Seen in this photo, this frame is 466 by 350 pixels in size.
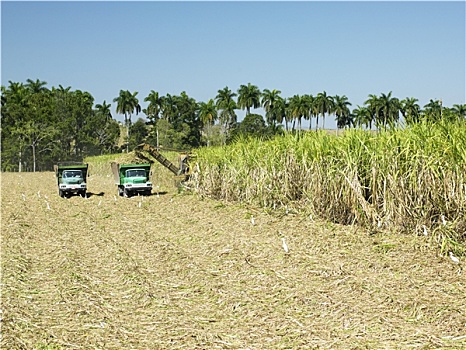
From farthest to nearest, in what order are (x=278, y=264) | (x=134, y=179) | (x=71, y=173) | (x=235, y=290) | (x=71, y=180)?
(x=71, y=173), (x=71, y=180), (x=134, y=179), (x=278, y=264), (x=235, y=290)

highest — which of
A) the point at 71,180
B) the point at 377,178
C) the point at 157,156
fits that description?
the point at 157,156

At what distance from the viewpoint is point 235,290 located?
27.5 ft

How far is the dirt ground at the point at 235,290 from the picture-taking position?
6.38 metres

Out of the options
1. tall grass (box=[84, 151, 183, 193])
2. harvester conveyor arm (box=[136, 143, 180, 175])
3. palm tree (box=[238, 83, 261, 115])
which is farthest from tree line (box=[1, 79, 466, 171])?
harvester conveyor arm (box=[136, 143, 180, 175])

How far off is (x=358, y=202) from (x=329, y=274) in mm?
3443

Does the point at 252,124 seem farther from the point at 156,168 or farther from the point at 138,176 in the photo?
the point at 138,176

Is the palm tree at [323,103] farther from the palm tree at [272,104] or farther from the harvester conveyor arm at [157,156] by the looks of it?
the harvester conveyor arm at [157,156]

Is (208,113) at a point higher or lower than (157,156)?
higher

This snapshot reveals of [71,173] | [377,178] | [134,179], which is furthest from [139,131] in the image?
[377,178]

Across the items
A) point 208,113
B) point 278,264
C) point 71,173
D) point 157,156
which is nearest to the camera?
point 278,264

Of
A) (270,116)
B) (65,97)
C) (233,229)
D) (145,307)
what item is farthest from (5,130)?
(145,307)

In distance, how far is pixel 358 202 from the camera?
11.9 meters

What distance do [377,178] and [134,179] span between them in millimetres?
16399

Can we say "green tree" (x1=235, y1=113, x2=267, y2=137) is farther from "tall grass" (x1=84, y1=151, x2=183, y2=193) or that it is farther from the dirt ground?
Result: the dirt ground
